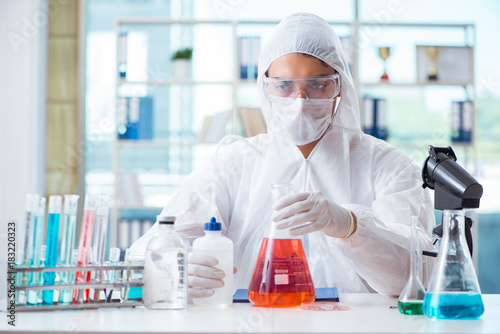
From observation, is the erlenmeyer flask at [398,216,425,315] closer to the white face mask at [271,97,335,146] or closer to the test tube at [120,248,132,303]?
the test tube at [120,248,132,303]

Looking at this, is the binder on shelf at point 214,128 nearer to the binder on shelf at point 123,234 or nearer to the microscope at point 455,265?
the binder on shelf at point 123,234

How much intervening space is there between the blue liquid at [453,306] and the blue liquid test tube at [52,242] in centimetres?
64

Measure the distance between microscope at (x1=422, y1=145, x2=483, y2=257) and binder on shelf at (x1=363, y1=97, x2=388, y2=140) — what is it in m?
2.36

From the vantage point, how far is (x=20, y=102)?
3.48m

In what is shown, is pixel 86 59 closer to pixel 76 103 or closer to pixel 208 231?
pixel 76 103

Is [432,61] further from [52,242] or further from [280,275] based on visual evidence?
[52,242]

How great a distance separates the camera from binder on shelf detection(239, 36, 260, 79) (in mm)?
3408

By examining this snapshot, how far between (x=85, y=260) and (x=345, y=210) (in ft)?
Answer: 1.78

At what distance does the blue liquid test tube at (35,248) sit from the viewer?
0.94m

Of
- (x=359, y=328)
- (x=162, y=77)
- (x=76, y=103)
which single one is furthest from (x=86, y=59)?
(x=359, y=328)

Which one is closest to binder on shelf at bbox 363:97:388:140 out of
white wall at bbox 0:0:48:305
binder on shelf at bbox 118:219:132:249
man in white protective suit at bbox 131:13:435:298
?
binder on shelf at bbox 118:219:132:249

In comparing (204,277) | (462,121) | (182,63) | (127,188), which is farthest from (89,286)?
(462,121)

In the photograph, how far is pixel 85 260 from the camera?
0.98 meters

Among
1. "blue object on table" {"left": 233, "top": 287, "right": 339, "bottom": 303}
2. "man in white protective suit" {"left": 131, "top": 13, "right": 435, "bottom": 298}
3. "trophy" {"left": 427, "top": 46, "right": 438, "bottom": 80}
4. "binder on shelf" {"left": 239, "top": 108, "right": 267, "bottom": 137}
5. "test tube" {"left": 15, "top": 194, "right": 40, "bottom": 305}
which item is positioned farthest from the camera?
"trophy" {"left": 427, "top": 46, "right": 438, "bottom": 80}
